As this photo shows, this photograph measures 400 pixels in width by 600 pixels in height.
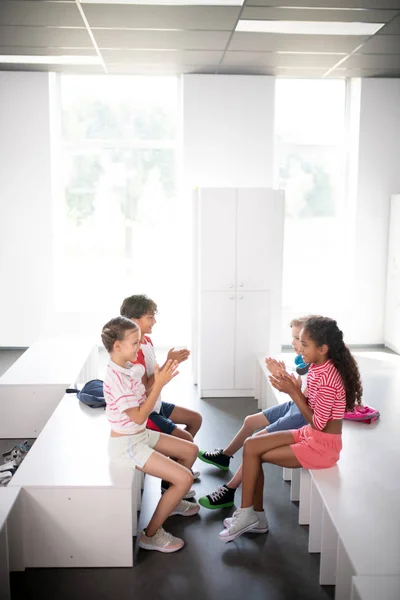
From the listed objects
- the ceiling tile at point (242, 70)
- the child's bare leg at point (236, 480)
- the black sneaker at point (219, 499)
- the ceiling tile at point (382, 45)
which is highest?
the ceiling tile at point (382, 45)

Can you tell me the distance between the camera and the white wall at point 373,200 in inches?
299

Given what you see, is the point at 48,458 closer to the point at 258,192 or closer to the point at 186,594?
the point at 186,594

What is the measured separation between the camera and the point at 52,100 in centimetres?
744

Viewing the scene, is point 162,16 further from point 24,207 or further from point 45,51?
point 24,207

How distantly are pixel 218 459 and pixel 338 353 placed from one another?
131 centimetres

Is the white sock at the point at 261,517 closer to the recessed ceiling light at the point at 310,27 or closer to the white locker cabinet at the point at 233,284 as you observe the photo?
the white locker cabinet at the point at 233,284

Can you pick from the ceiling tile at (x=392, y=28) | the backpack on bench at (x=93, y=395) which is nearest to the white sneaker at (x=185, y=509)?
the backpack on bench at (x=93, y=395)

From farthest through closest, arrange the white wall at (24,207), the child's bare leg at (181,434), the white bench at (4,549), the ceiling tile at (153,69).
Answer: the white wall at (24,207), the ceiling tile at (153,69), the child's bare leg at (181,434), the white bench at (4,549)

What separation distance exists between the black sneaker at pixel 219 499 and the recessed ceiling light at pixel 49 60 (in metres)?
4.69

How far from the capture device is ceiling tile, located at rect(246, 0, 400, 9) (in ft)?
15.7

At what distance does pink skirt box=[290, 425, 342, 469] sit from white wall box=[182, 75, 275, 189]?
4.73 m

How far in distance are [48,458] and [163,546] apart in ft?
2.39

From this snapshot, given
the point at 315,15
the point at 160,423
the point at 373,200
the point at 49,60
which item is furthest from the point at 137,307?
the point at 373,200

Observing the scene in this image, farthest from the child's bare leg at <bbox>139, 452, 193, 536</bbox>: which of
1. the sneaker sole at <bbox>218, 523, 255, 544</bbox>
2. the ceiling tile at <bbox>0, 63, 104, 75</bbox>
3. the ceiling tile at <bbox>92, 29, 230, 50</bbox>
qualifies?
the ceiling tile at <bbox>0, 63, 104, 75</bbox>
